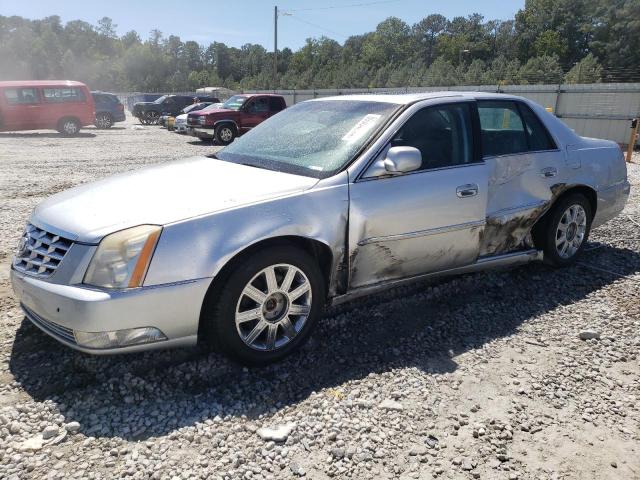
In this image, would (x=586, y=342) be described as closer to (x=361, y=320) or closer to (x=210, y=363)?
(x=361, y=320)

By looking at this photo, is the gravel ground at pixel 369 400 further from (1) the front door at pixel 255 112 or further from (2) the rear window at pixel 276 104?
(2) the rear window at pixel 276 104

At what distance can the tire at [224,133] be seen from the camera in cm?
1813

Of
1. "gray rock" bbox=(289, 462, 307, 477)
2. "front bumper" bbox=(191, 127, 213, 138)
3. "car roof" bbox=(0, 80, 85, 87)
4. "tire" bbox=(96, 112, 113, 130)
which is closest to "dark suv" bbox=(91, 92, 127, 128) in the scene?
"tire" bbox=(96, 112, 113, 130)

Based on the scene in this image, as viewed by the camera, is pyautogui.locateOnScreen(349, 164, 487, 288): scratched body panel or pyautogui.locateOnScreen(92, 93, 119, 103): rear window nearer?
pyautogui.locateOnScreen(349, 164, 487, 288): scratched body panel

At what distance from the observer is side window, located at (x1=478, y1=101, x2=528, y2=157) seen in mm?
4137

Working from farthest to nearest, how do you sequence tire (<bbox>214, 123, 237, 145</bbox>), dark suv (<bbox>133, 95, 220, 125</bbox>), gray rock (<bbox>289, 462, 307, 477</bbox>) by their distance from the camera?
dark suv (<bbox>133, 95, 220, 125</bbox>)
tire (<bbox>214, 123, 237, 145</bbox>)
gray rock (<bbox>289, 462, 307, 477</bbox>)

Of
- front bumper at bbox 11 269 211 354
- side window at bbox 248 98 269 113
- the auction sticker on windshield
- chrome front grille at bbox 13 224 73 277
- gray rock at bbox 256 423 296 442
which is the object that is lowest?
gray rock at bbox 256 423 296 442

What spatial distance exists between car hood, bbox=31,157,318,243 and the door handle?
3.76 feet

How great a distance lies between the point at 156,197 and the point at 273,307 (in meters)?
0.95

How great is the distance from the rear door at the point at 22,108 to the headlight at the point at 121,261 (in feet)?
62.3

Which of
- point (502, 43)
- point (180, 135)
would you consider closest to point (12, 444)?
point (180, 135)

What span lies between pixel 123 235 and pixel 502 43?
101 metres

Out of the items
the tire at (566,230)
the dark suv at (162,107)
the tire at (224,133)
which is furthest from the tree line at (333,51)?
the tire at (566,230)

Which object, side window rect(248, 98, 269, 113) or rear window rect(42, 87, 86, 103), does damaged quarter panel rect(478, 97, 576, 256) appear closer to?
side window rect(248, 98, 269, 113)
